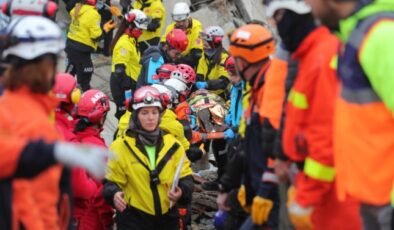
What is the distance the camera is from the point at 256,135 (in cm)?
605

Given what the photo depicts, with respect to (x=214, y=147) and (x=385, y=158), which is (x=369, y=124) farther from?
(x=214, y=147)

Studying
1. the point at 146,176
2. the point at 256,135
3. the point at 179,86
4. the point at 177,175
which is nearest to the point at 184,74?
the point at 179,86

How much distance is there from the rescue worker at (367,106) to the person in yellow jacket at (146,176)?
3134 millimetres

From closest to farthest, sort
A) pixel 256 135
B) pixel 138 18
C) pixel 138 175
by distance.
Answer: pixel 256 135
pixel 138 175
pixel 138 18

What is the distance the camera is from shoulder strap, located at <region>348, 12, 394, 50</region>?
4211 millimetres

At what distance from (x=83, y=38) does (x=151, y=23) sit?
1.21 metres

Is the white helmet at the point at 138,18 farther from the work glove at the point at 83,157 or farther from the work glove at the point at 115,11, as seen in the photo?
the work glove at the point at 83,157

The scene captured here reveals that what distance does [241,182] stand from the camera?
646 centimetres

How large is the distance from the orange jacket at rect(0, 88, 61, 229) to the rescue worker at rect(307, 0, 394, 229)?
1517 millimetres

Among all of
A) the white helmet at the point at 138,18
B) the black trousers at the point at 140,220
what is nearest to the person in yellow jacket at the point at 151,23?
the white helmet at the point at 138,18

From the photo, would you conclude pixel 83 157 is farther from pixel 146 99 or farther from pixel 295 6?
pixel 146 99

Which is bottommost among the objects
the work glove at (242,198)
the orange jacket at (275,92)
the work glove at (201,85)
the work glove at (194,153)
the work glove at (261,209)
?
the work glove at (194,153)

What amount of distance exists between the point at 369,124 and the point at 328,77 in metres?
0.81

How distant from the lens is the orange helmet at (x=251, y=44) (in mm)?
6309
